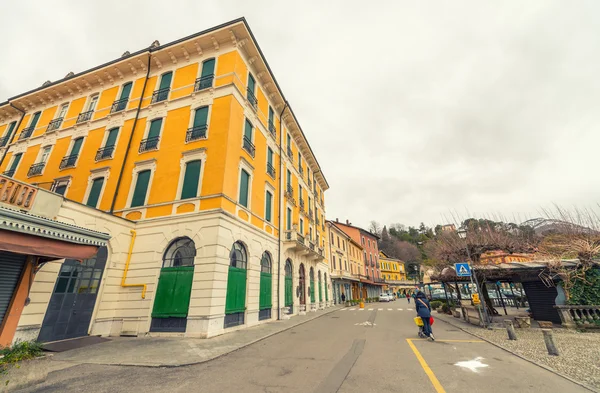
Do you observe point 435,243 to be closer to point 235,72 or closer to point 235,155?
point 235,155

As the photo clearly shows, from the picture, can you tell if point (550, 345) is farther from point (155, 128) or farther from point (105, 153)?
point (105, 153)

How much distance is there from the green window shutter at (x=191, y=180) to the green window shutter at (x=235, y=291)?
13.6 feet

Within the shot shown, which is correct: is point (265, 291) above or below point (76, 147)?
below

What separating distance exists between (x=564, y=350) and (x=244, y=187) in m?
13.8

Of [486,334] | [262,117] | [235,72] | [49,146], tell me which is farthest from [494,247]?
[49,146]

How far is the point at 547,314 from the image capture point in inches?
502

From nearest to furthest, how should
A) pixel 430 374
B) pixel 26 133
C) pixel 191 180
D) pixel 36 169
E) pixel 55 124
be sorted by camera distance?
1. pixel 430 374
2. pixel 191 180
3. pixel 36 169
4. pixel 55 124
5. pixel 26 133

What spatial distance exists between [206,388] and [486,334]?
1112 centimetres

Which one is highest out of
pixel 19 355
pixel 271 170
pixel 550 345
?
pixel 271 170

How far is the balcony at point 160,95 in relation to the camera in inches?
593

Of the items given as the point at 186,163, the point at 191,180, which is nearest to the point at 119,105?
the point at 186,163

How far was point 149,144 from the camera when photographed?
45.9ft

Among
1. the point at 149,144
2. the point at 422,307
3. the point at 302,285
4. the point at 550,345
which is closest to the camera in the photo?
the point at 550,345

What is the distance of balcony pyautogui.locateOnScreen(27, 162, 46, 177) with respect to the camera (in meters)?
16.3
